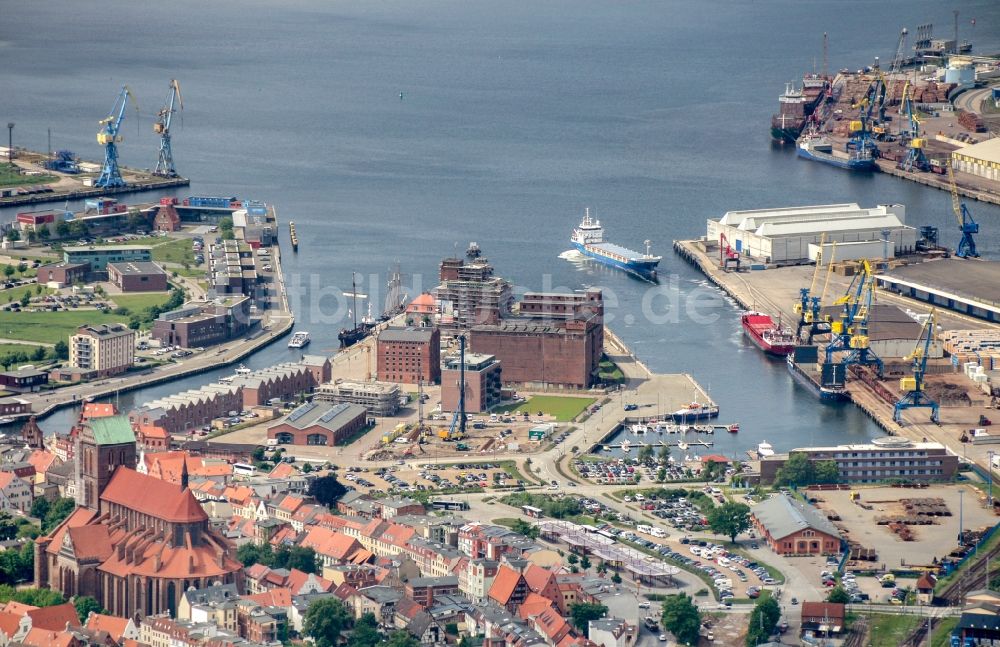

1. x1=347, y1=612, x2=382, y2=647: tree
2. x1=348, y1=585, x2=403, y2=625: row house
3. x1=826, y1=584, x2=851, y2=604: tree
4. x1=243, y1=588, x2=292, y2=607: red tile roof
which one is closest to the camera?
x1=347, y1=612, x2=382, y2=647: tree

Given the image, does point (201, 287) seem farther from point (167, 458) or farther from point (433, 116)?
point (433, 116)

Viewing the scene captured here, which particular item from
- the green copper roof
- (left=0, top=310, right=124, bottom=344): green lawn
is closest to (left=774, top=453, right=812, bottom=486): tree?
the green copper roof

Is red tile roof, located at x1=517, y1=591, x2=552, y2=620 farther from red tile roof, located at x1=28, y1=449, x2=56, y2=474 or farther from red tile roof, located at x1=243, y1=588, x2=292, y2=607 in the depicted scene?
red tile roof, located at x1=28, y1=449, x2=56, y2=474

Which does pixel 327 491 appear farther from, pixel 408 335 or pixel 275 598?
pixel 408 335

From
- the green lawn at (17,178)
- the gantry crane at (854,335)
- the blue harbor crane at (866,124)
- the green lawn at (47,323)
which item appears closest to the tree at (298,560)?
the gantry crane at (854,335)

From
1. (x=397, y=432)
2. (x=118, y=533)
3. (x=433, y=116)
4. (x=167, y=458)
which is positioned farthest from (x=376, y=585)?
(x=433, y=116)

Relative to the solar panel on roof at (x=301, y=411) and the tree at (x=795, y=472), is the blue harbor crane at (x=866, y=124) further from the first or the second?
the tree at (x=795, y=472)
